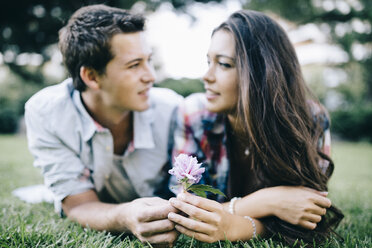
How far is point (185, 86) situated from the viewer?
12.7 metres

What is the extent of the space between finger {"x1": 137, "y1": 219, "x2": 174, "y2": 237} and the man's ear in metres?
1.47

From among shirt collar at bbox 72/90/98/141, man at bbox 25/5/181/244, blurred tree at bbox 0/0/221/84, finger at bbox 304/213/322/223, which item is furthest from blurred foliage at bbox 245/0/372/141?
finger at bbox 304/213/322/223

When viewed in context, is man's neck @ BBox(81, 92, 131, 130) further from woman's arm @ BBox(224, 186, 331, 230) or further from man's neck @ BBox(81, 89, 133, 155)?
woman's arm @ BBox(224, 186, 331, 230)

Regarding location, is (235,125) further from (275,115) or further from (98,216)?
(98,216)

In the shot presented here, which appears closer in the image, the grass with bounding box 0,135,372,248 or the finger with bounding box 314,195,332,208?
the grass with bounding box 0,135,372,248

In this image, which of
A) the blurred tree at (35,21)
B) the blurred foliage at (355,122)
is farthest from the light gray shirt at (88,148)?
the blurred foliage at (355,122)

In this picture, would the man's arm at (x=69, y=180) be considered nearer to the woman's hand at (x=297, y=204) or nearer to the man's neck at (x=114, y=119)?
the man's neck at (x=114, y=119)

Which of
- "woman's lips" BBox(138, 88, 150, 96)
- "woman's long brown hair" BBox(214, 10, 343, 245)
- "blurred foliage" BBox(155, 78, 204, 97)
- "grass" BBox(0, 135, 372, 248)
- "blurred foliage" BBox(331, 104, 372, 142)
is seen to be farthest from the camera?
"blurred foliage" BBox(155, 78, 204, 97)

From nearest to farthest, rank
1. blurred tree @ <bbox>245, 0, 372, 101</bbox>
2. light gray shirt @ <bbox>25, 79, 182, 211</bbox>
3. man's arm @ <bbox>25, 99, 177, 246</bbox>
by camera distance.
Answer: man's arm @ <bbox>25, 99, 177, 246</bbox> → light gray shirt @ <bbox>25, 79, 182, 211</bbox> → blurred tree @ <bbox>245, 0, 372, 101</bbox>

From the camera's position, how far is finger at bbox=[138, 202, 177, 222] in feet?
5.24

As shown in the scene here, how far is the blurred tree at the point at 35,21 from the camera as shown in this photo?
7640mm

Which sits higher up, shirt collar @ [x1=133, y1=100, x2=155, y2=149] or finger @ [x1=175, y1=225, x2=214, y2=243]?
shirt collar @ [x1=133, y1=100, x2=155, y2=149]

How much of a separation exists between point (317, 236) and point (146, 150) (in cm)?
148

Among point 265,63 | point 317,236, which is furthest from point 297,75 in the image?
point 317,236
